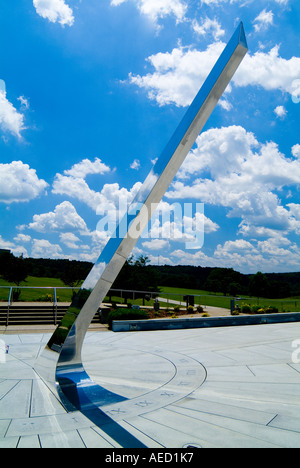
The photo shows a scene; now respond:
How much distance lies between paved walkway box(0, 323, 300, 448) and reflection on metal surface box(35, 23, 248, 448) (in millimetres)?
353

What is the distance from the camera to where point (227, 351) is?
370 inches

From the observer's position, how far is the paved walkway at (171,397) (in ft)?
12.7

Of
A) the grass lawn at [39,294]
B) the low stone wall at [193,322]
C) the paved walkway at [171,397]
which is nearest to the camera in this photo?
the paved walkway at [171,397]

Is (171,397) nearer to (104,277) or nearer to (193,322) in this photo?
(104,277)

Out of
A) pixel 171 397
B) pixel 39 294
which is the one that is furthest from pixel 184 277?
pixel 171 397

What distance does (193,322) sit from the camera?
47.6 feet

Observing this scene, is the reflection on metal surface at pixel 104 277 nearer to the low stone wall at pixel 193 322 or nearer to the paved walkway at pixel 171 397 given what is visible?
the paved walkway at pixel 171 397

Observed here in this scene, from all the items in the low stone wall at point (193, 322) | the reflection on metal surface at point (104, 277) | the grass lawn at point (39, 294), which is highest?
the reflection on metal surface at point (104, 277)

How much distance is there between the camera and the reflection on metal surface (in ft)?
18.0

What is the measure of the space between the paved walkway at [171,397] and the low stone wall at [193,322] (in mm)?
3140

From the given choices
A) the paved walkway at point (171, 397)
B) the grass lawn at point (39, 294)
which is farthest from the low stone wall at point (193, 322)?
the grass lawn at point (39, 294)

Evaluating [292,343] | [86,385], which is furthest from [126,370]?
[292,343]

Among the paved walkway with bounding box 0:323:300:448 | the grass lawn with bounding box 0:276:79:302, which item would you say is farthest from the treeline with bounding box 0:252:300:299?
the paved walkway with bounding box 0:323:300:448

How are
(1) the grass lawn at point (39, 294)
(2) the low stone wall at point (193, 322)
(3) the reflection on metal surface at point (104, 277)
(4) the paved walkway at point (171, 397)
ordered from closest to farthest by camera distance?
(4) the paved walkway at point (171, 397)
(3) the reflection on metal surface at point (104, 277)
(2) the low stone wall at point (193, 322)
(1) the grass lawn at point (39, 294)
